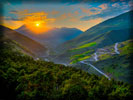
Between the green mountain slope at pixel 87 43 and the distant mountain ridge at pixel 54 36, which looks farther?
the green mountain slope at pixel 87 43

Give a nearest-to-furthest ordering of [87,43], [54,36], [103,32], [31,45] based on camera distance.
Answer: [31,45] → [54,36] → [87,43] → [103,32]

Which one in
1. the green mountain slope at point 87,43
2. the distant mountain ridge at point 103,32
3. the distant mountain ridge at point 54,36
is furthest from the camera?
the distant mountain ridge at point 103,32

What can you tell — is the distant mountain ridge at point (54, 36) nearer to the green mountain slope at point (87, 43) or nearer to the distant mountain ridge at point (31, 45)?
the distant mountain ridge at point (31, 45)

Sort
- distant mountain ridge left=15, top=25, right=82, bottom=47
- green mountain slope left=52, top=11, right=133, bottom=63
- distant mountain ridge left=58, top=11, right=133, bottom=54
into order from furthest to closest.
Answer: distant mountain ridge left=58, top=11, right=133, bottom=54 → green mountain slope left=52, top=11, right=133, bottom=63 → distant mountain ridge left=15, top=25, right=82, bottom=47

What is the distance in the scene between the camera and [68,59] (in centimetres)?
1800

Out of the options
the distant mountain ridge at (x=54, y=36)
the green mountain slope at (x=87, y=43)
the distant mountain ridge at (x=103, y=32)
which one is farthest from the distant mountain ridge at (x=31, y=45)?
the distant mountain ridge at (x=103, y=32)

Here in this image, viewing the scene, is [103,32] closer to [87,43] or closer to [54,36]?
[87,43]

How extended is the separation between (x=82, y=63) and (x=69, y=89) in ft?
45.0

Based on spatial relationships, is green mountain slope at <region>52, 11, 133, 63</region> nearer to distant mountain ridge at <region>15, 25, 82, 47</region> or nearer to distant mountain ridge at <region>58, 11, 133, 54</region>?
distant mountain ridge at <region>58, 11, 133, 54</region>

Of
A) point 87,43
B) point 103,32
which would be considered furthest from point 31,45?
point 103,32

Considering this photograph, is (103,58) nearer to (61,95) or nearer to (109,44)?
(109,44)

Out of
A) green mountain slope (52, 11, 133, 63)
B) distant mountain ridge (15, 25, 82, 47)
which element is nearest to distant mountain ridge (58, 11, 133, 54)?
green mountain slope (52, 11, 133, 63)

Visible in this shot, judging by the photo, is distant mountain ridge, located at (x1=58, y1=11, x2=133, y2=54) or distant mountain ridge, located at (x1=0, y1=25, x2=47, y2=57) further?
distant mountain ridge, located at (x1=58, y1=11, x2=133, y2=54)

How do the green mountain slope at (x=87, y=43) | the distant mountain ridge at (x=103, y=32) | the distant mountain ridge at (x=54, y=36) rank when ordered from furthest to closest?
1. the distant mountain ridge at (x=103, y=32)
2. the green mountain slope at (x=87, y=43)
3. the distant mountain ridge at (x=54, y=36)
